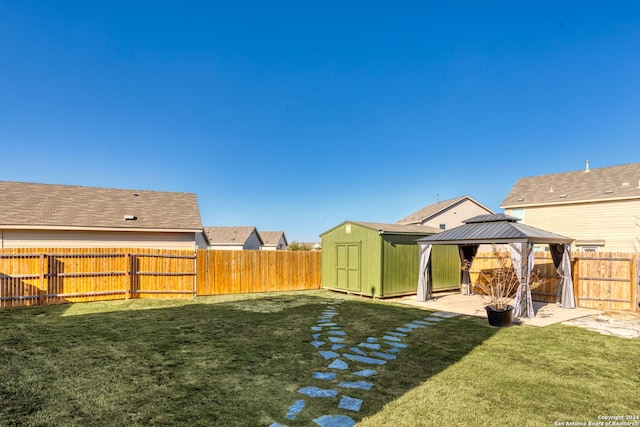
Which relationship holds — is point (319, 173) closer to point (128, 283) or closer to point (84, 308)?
point (128, 283)

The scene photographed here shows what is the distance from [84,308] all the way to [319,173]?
18771 mm

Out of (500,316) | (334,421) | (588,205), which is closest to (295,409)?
(334,421)

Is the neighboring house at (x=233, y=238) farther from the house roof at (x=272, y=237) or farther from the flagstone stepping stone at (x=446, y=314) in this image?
the flagstone stepping stone at (x=446, y=314)

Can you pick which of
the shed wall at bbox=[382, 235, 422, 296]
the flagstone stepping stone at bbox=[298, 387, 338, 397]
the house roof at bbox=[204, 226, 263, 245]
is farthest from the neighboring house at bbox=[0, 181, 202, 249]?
the house roof at bbox=[204, 226, 263, 245]

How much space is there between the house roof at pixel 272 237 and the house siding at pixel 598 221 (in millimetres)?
32031

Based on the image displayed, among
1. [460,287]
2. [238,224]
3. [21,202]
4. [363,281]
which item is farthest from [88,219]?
[238,224]

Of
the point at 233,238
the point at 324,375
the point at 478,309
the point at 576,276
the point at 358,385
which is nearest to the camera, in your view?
the point at 358,385

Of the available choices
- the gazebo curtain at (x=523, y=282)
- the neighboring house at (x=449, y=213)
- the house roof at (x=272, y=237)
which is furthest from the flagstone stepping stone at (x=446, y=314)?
the house roof at (x=272, y=237)

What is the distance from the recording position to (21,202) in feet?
41.1

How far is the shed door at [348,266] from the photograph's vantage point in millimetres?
12047

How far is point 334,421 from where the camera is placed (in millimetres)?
2945

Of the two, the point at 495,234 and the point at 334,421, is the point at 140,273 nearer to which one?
the point at 334,421

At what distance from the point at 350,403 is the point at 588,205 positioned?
20.5 metres

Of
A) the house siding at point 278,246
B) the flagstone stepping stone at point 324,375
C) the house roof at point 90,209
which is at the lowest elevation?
the house siding at point 278,246
